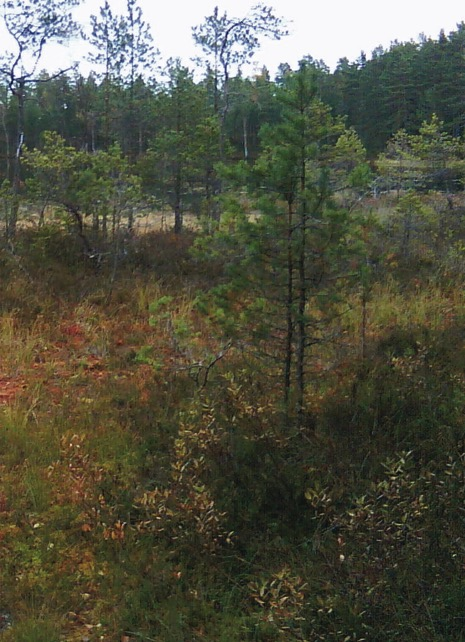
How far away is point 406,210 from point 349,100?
26.7 m

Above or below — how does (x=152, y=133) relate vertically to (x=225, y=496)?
above

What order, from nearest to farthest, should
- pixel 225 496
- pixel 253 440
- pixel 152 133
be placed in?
pixel 225 496 < pixel 253 440 < pixel 152 133

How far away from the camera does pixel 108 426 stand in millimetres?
4707

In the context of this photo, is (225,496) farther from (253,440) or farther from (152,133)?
(152,133)

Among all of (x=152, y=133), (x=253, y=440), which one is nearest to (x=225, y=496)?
(x=253, y=440)

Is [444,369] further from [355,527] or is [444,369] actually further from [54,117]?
[54,117]

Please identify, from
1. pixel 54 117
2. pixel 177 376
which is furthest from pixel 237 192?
pixel 54 117

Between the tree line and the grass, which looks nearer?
the grass

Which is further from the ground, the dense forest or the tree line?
the tree line

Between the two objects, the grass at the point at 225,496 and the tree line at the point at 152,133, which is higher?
the tree line at the point at 152,133

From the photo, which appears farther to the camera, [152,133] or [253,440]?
[152,133]

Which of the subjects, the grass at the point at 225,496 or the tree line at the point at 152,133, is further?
the tree line at the point at 152,133

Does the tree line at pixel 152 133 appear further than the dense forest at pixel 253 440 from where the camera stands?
Yes

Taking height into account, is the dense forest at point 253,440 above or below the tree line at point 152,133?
below
